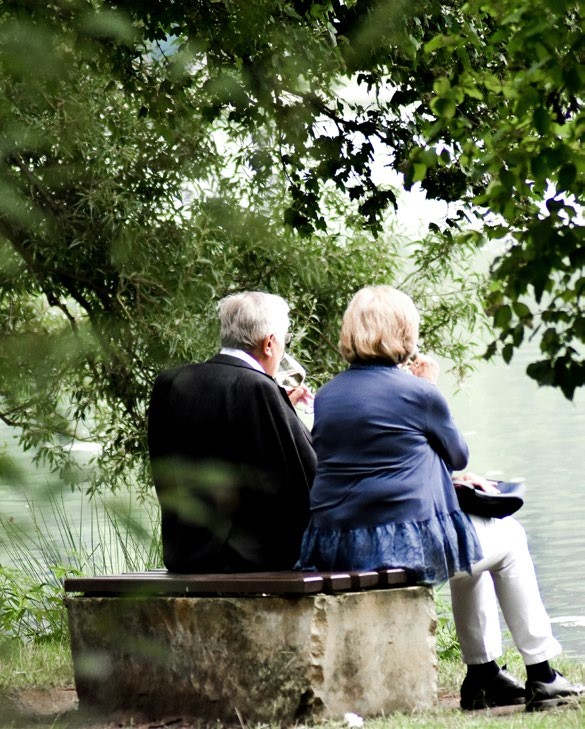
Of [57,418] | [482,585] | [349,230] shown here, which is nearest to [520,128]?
[482,585]

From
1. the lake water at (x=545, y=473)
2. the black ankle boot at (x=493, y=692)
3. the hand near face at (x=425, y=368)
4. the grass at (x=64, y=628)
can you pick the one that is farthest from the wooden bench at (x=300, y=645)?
the lake water at (x=545, y=473)

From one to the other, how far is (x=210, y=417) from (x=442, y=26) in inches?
80.5

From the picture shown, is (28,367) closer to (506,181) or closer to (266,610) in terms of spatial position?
(506,181)

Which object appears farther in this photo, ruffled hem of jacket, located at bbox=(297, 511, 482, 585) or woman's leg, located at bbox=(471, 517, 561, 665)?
woman's leg, located at bbox=(471, 517, 561, 665)

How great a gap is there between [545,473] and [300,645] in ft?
56.9

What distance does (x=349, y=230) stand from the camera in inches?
379

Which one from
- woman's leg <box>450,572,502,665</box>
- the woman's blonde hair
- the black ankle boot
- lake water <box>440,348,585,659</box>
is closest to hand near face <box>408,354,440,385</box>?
the woman's blonde hair

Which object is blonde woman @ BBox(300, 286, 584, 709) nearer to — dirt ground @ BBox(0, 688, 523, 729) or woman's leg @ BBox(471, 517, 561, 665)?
woman's leg @ BBox(471, 517, 561, 665)

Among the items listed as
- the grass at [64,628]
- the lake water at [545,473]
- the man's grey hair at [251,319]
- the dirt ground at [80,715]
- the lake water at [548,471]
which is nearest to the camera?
the grass at [64,628]

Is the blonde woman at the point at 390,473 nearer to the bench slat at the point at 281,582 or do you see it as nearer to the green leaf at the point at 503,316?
the bench slat at the point at 281,582

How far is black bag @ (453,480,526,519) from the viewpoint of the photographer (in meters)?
4.60

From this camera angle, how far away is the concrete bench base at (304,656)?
13.5ft

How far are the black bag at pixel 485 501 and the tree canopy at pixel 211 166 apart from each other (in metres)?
1.12

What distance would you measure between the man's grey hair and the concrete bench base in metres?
0.91
